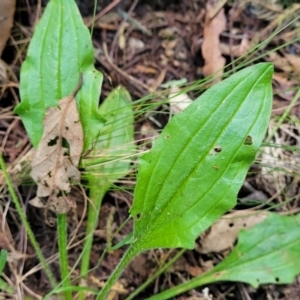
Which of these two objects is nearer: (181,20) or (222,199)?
(222,199)

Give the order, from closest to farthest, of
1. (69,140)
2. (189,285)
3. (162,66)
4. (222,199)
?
(222,199), (69,140), (189,285), (162,66)

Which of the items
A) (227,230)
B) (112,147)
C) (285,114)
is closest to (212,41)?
(285,114)

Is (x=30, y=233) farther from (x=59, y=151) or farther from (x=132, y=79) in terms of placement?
(x=132, y=79)

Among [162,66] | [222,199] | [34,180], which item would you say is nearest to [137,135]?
[162,66]

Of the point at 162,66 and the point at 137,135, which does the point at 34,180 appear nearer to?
the point at 137,135

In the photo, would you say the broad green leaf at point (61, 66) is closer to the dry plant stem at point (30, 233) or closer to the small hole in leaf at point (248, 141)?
the dry plant stem at point (30, 233)

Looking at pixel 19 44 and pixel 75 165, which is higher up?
pixel 19 44

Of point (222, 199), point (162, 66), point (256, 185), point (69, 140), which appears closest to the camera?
point (222, 199)
